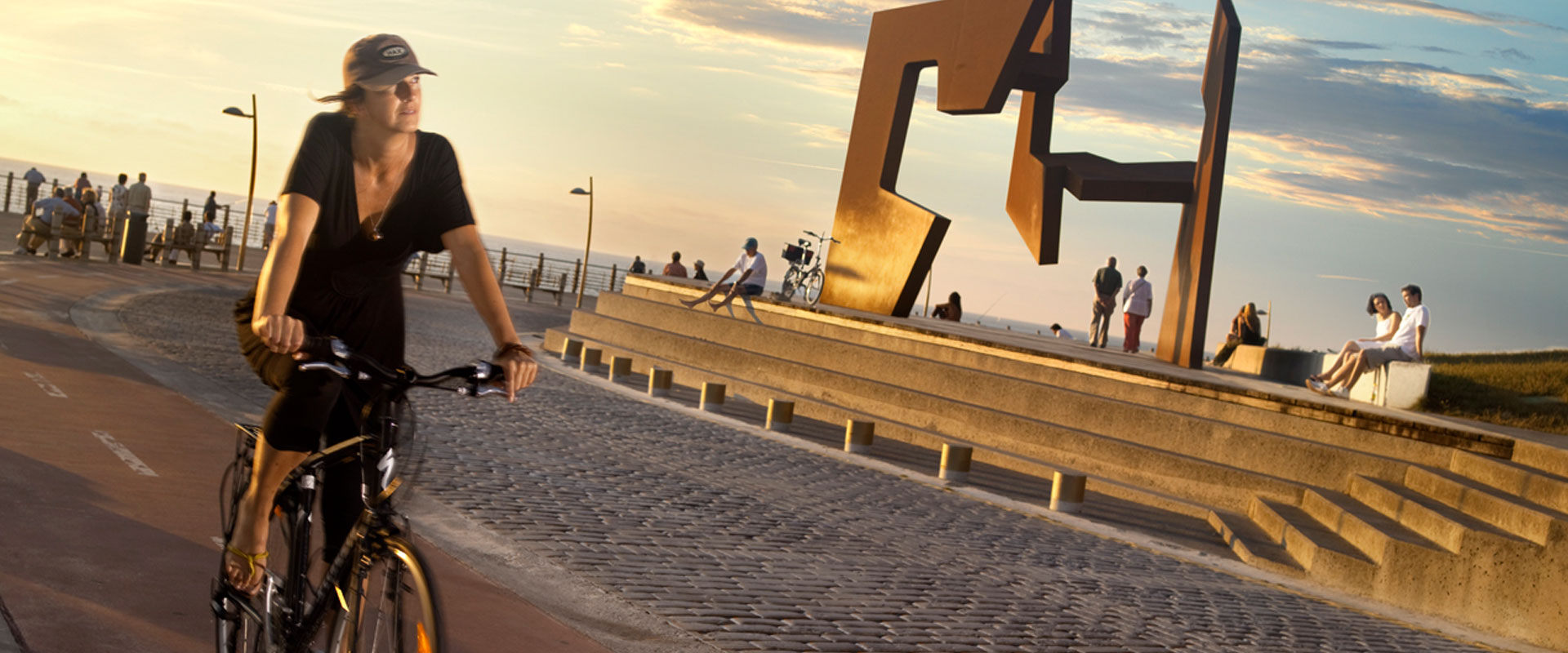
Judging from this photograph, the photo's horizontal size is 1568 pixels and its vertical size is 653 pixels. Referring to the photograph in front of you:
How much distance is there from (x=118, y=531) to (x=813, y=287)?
54.9 ft

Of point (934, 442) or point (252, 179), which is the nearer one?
point (934, 442)

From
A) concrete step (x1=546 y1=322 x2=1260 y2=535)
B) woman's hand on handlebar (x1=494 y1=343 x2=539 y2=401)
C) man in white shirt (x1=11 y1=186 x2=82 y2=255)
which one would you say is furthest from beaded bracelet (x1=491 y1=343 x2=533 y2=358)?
man in white shirt (x1=11 y1=186 x2=82 y2=255)

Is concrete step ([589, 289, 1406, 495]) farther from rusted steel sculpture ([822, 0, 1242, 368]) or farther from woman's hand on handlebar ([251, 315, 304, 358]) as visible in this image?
woman's hand on handlebar ([251, 315, 304, 358])

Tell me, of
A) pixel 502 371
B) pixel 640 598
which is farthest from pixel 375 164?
pixel 640 598

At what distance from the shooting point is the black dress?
2.82 metres

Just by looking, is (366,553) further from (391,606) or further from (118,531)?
(118,531)

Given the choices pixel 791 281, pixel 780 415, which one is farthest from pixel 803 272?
pixel 780 415

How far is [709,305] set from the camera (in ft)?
67.8

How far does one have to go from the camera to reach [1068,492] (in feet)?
36.0

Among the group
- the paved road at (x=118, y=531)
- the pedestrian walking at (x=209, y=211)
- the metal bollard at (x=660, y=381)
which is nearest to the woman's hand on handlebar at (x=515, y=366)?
the paved road at (x=118, y=531)

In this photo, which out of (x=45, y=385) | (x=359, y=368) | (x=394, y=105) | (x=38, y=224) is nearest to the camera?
(x=359, y=368)

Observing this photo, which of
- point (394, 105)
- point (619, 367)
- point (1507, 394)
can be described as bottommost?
point (619, 367)

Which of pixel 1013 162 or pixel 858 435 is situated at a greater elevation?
pixel 1013 162

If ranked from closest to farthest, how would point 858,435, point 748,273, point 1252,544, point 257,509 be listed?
point 257,509 < point 1252,544 < point 858,435 < point 748,273
